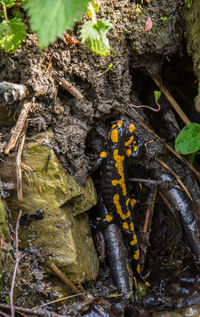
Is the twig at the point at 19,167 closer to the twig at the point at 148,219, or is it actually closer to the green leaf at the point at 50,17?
the green leaf at the point at 50,17

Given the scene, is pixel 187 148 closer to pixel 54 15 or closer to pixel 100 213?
pixel 100 213

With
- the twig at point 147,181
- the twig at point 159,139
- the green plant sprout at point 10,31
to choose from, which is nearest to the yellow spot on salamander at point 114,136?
the twig at point 159,139

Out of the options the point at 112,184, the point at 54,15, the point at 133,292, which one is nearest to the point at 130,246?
the point at 133,292

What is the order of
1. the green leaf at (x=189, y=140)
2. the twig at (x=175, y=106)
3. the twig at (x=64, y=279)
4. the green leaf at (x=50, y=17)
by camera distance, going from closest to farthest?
the green leaf at (x=50, y=17) < the twig at (x=64, y=279) < the green leaf at (x=189, y=140) < the twig at (x=175, y=106)

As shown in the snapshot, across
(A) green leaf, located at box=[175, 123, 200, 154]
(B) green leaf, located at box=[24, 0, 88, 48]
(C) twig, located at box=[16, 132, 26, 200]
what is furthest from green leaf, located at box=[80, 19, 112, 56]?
(A) green leaf, located at box=[175, 123, 200, 154]

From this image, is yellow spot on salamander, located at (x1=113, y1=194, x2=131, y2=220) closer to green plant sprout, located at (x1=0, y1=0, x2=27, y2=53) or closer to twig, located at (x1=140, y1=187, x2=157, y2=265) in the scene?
twig, located at (x1=140, y1=187, x2=157, y2=265)
